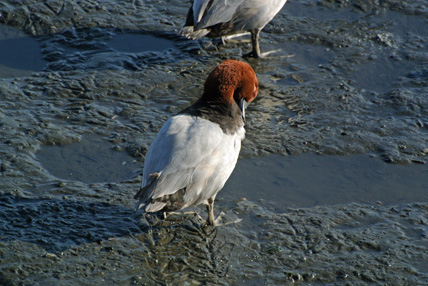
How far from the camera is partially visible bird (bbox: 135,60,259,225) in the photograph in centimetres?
407

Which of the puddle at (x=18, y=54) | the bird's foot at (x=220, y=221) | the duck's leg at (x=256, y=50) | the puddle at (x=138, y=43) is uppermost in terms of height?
the duck's leg at (x=256, y=50)

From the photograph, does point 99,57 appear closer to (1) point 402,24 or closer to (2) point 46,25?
(2) point 46,25

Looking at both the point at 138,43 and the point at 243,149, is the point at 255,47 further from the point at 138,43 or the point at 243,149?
the point at 243,149

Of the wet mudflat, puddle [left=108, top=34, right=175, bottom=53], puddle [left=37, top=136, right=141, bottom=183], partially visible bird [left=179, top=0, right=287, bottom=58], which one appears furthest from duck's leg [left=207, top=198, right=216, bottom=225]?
puddle [left=108, top=34, right=175, bottom=53]

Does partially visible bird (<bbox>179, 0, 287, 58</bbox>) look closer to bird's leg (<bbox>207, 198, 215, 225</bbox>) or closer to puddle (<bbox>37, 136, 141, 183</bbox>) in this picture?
puddle (<bbox>37, 136, 141, 183</bbox>)

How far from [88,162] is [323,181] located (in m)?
2.21

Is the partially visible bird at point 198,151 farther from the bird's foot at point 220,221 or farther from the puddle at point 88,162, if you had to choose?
the puddle at point 88,162

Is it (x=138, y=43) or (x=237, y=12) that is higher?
(x=237, y=12)

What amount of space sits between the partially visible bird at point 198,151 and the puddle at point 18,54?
298 centimetres

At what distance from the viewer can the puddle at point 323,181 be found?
4.98m

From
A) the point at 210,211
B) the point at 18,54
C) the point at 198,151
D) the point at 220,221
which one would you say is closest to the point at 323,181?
the point at 220,221

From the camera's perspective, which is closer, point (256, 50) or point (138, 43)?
point (256, 50)

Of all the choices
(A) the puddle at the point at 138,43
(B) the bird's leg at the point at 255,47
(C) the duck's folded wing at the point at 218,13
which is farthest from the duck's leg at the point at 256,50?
(A) the puddle at the point at 138,43

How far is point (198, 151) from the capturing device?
415 centimetres
